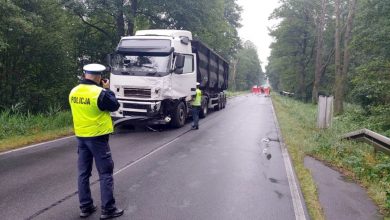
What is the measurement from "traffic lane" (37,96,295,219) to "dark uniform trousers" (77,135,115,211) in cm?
29

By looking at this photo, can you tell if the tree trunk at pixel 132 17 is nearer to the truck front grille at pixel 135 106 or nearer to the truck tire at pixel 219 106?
the truck tire at pixel 219 106

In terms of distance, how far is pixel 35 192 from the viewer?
6.04m

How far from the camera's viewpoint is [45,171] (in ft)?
24.3

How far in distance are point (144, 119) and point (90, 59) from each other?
39.2 feet

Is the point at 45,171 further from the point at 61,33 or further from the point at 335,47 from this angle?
the point at 335,47

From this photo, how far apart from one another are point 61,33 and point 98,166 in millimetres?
15494

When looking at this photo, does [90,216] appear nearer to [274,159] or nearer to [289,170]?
[289,170]

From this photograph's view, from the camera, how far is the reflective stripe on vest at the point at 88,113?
4840mm

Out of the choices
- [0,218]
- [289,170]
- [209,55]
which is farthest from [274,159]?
[209,55]

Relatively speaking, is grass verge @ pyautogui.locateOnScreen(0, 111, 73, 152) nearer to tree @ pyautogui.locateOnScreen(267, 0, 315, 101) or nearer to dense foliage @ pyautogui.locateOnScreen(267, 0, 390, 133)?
dense foliage @ pyautogui.locateOnScreen(267, 0, 390, 133)

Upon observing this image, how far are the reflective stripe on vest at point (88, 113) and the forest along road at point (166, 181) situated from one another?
1.21 m

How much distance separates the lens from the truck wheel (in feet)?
45.8

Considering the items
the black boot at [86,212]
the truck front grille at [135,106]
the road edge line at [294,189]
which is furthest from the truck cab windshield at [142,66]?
the black boot at [86,212]

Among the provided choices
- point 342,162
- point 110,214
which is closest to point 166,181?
point 110,214
